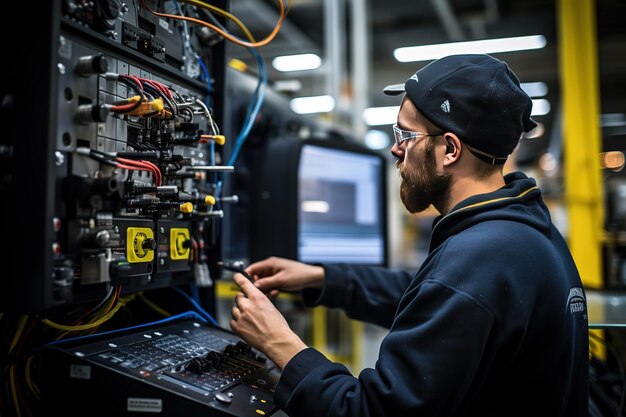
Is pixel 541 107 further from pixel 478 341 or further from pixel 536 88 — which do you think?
pixel 478 341

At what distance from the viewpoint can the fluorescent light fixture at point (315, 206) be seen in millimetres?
2143

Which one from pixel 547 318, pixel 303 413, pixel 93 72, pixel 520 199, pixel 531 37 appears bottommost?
pixel 303 413

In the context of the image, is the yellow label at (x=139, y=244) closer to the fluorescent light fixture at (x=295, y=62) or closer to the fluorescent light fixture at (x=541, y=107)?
the fluorescent light fixture at (x=295, y=62)

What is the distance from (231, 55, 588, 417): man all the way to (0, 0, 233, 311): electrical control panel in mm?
216

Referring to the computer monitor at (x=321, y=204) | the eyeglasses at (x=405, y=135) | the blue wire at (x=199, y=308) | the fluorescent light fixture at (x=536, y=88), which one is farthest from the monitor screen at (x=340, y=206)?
the fluorescent light fixture at (x=536, y=88)

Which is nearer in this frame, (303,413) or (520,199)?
(303,413)

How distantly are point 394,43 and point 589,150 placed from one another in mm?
3590

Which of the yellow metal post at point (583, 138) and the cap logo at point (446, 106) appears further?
the yellow metal post at point (583, 138)

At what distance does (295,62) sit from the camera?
22.5ft

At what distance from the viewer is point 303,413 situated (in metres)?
0.84

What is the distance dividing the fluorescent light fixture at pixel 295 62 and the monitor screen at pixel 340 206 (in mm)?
4532

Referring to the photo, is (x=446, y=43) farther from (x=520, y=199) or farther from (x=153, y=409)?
(x=153, y=409)

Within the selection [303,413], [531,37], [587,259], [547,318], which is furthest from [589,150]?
[303,413]

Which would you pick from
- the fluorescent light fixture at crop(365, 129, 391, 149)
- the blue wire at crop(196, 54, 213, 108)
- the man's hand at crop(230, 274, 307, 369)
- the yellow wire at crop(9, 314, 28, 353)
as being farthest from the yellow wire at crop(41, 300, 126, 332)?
the fluorescent light fixture at crop(365, 129, 391, 149)
